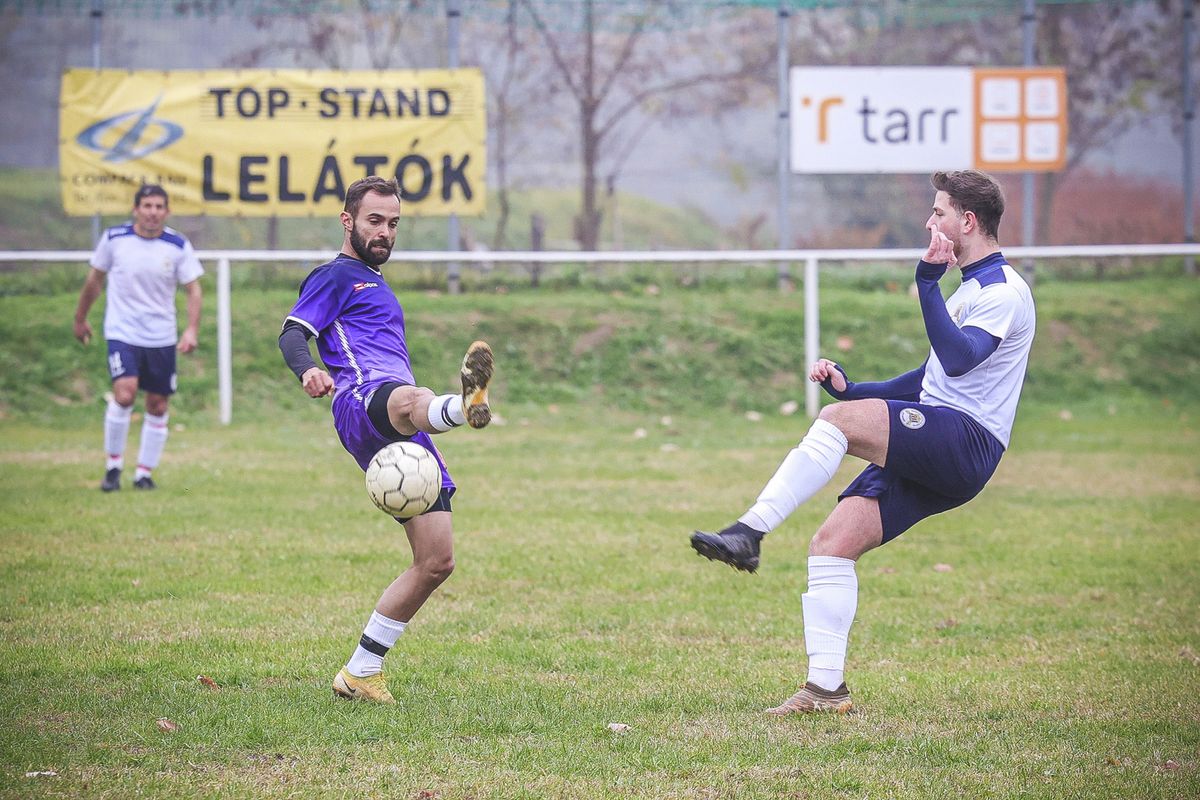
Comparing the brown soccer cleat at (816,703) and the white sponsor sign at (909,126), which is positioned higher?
the white sponsor sign at (909,126)

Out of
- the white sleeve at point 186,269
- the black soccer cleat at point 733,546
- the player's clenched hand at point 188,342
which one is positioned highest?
the white sleeve at point 186,269

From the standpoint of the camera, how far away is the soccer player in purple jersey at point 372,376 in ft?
17.4

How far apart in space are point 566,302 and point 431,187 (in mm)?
2126

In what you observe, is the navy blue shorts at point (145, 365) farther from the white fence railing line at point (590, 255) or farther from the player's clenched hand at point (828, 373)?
the player's clenched hand at point (828, 373)

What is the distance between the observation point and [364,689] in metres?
5.35

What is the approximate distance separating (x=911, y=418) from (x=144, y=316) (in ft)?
25.3

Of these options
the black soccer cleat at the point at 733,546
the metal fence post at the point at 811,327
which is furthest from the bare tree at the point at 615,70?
the black soccer cleat at the point at 733,546

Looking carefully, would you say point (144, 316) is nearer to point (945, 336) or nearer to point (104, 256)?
point (104, 256)

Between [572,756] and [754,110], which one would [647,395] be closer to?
[754,110]

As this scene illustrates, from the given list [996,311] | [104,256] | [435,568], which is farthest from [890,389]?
[104,256]

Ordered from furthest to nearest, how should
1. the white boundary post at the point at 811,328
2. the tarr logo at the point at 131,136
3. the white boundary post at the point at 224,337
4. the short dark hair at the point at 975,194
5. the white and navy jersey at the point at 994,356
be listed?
the tarr logo at the point at 131,136 → the white boundary post at the point at 811,328 → the white boundary post at the point at 224,337 → the short dark hair at the point at 975,194 → the white and navy jersey at the point at 994,356

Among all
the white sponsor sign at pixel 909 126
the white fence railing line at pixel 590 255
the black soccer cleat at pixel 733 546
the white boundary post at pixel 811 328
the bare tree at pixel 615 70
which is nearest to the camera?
the black soccer cleat at pixel 733 546

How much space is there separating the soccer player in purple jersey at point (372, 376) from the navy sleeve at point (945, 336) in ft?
5.26

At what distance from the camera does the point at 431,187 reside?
53.5 ft
